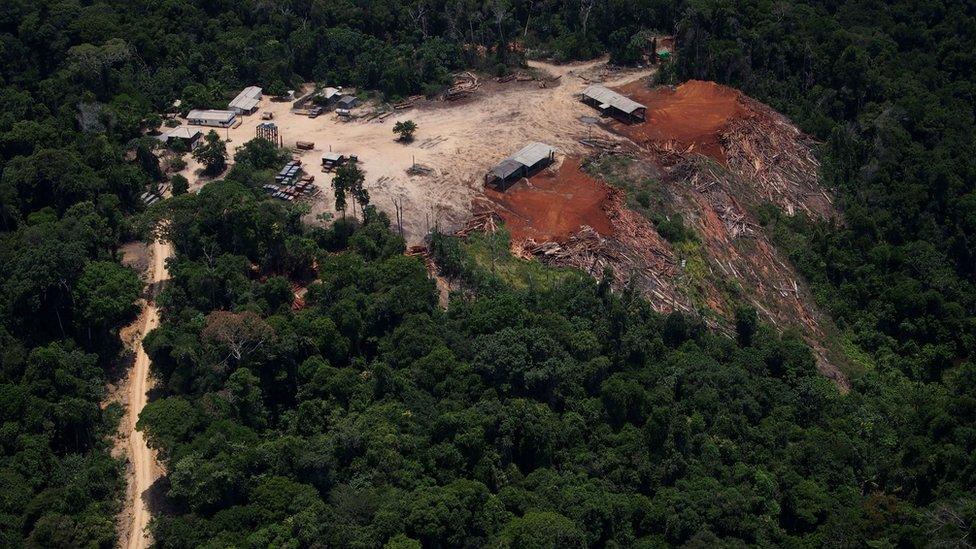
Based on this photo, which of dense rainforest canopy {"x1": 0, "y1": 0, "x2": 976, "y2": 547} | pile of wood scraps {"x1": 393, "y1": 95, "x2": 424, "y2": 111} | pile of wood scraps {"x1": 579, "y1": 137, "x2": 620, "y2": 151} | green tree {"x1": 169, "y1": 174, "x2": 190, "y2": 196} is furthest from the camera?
pile of wood scraps {"x1": 393, "y1": 95, "x2": 424, "y2": 111}

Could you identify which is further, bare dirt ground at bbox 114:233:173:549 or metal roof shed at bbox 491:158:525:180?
metal roof shed at bbox 491:158:525:180

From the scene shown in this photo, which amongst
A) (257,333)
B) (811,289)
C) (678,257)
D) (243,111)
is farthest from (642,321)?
(243,111)

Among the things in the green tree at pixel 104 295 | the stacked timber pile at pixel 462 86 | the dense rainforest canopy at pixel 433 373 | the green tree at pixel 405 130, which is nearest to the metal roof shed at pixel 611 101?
the stacked timber pile at pixel 462 86

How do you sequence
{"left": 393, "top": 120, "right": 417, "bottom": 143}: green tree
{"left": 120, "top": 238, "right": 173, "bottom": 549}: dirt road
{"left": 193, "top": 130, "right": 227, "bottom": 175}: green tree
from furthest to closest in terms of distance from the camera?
{"left": 393, "top": 120, "right": 417, "bottom": 143}: green tree
{"left": 193, "top": 130, "right": 227, "bottom": 175}: green tree
{"left": 120, "top": 238, "right": 173, "bottom": 549}: dirt road

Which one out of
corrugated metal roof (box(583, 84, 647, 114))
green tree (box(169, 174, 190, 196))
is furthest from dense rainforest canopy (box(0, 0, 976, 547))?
corrugated metal roof (box(583, 84, 647, 114))

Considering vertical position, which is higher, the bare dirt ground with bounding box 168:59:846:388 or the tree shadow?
the bare dirt ground with bounding box 168:59:846:388

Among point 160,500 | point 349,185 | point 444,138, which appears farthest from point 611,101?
point 160,500

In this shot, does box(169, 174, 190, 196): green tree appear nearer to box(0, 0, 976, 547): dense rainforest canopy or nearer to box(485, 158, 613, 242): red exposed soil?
box(0, 0, 976, 547): dense rainforest canopy
